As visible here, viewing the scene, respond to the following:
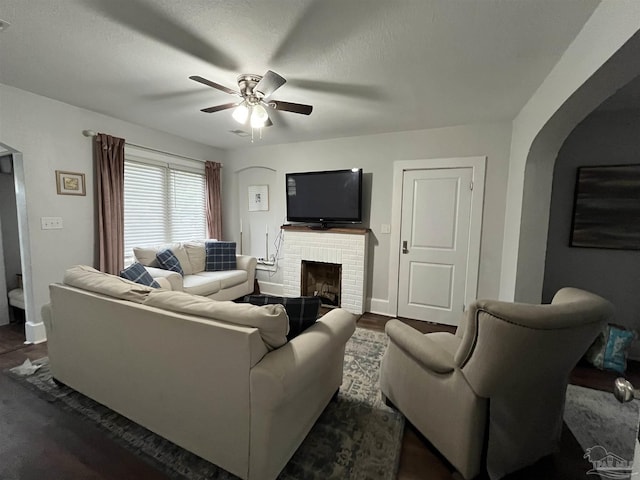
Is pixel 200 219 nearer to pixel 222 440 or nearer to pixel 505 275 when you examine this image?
pixel 222 440

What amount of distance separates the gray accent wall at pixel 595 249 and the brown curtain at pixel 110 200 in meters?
4.74

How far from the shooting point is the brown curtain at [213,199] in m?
4.43

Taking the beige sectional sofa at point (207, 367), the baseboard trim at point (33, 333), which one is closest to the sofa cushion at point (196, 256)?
the baseboard trim at point (33, 333)

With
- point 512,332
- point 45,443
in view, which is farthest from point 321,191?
point 45,443

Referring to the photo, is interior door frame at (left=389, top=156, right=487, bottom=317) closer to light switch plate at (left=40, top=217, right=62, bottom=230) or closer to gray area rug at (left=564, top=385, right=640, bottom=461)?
gray area rug at (left=564, top=385, right=640, bottom=461)

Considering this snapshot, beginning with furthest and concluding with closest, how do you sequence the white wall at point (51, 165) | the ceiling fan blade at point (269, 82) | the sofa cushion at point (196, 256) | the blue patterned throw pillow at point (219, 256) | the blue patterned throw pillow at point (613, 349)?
the blue patterned throw pillow at point (219, 256) → the sofa cushion at point (196, 256) → the white wall at point (51, 165) → the blue patterned throw pillow at point (613, 349) → the ceiling fan blade at point (269, 82)

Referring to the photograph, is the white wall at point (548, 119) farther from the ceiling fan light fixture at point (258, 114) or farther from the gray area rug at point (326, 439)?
the ceiling fan light fixture at point (258, 114)

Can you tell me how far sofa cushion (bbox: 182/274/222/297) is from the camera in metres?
3.15

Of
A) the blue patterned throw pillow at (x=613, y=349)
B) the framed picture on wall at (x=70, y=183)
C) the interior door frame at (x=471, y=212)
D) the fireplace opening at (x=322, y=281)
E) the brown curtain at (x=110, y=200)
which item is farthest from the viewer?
the fireplace opening at (x=322, y=281)

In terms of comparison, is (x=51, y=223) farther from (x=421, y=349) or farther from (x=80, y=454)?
(x=421, y=349)

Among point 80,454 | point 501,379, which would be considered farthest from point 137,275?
point 501,379

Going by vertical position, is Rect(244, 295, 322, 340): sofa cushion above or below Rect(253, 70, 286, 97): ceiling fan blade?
below

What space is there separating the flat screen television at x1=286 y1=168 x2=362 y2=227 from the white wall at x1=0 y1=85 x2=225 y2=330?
232 centimetres


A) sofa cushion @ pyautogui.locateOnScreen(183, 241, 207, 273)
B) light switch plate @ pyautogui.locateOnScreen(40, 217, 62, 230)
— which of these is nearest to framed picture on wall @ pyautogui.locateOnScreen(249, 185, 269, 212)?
sofa cushion @ pyautogui.locateOnScreen(183, 241, 207, 273)
